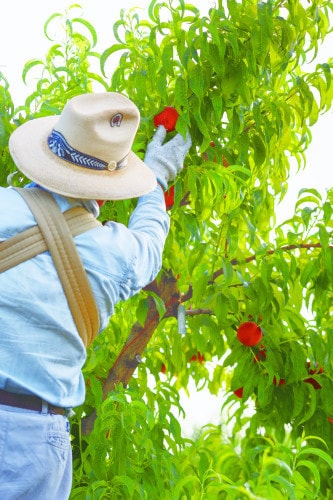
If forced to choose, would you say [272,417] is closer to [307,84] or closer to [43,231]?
[307,84]

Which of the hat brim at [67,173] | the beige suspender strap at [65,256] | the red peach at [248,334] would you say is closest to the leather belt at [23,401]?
the beige suspender strap at [65,256]

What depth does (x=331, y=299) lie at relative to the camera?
2.67 m

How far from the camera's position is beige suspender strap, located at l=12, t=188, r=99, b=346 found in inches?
61.3

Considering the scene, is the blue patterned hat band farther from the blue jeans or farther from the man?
the blue jeans

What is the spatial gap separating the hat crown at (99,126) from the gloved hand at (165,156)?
0.72ft

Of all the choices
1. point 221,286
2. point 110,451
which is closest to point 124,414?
point 110,451

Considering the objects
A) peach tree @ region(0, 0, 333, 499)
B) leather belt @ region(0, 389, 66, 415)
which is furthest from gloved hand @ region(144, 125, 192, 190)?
leather belt @ region(0, 389, 66, 415)

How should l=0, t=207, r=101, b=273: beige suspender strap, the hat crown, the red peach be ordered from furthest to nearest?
the red peach, the hat crown, l=0, t=207, r=101, b=273: beige suspender strap

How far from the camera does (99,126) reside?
5.47 ft

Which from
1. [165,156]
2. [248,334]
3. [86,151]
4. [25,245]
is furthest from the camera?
[248,334]

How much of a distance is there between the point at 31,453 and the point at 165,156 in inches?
30.5

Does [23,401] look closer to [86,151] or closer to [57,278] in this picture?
[57,278]

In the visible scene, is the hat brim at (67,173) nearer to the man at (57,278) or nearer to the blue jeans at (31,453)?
the man at (57,278)

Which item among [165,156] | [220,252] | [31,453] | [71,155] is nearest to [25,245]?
[71,155]
